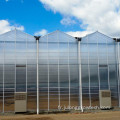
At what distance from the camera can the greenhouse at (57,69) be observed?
1523 cm

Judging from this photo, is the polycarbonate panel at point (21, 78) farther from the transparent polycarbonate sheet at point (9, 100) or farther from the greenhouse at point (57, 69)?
the transparent polycarbonate sheet at point (9, 100)

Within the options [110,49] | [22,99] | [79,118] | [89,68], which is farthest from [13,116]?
[110,49]

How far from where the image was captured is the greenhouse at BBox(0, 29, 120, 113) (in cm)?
1523

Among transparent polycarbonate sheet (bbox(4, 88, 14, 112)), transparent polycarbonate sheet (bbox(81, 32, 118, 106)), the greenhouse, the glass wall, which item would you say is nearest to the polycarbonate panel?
the greenhouse

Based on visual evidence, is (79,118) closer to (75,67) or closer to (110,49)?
(75,67)

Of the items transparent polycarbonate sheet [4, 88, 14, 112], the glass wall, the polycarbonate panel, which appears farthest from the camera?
the glass wall

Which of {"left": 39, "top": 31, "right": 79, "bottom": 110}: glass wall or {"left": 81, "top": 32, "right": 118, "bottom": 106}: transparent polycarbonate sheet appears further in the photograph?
{"left": 81, "top": 32, "right": 118, "bottom": 106}: transparent polycarbonate sheet

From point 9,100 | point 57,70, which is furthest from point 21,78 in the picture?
point 57,70

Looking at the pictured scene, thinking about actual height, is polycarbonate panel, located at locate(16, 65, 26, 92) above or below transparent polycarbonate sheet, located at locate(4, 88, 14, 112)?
above

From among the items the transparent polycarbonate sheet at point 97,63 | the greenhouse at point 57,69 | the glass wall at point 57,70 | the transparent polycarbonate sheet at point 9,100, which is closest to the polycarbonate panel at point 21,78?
the greenhouse at point 57,69

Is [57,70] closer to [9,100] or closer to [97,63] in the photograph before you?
[97,63]

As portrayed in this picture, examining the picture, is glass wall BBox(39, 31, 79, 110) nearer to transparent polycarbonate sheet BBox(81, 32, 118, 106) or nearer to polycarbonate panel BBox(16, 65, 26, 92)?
transparent polycarbonate sheet BBox(81, 32, 118, 106)

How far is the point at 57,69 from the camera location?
15.8 m

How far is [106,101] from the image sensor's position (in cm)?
1568
